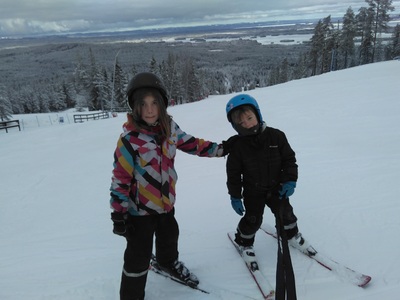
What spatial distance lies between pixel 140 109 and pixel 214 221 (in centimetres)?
224

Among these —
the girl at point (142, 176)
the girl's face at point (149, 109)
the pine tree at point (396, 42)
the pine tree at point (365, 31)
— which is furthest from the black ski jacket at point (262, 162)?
the pine tree at point (396, 42)

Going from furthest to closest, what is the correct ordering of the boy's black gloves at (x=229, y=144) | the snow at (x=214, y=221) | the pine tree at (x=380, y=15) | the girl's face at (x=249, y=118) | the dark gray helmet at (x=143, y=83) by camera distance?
the pine tree at (x=380, y=15) → the snow at (x=214, y=221) → the boy's black gloves at (x=229, y=144) → the girl's face at (x=249, y=118) → the dark gray helmet at (x=143, y=83)

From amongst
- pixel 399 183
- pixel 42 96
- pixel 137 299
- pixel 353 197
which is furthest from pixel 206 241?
pixel 42 96

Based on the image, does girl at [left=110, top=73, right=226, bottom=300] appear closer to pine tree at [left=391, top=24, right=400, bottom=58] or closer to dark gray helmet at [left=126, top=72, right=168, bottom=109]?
dark gray helmet at [left=126, top=72, right=168, bottom=109]

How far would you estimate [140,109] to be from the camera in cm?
224

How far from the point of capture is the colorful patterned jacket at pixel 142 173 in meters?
2.18

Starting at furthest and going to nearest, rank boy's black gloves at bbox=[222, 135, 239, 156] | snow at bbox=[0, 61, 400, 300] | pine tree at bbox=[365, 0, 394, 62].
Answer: pine tree at bbox=[365, 0, 394, 62]
snow at bbox=[0, 61, 400, 300]
boy's black gloves at bbox=[222, 135, 239, 156]

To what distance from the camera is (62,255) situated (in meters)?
3.51

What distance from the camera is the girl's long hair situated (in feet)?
7.26

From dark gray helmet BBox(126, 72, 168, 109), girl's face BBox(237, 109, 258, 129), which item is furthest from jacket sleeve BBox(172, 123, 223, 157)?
dark gray helmet BBox(126, 72, 168, 109)

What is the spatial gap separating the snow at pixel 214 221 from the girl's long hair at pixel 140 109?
1.59 meters

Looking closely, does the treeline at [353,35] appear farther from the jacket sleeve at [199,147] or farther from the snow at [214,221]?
the jacket sleeve at [199,147]

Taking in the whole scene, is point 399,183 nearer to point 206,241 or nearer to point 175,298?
point 206,241

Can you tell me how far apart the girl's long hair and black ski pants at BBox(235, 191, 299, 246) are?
1.04 metres
